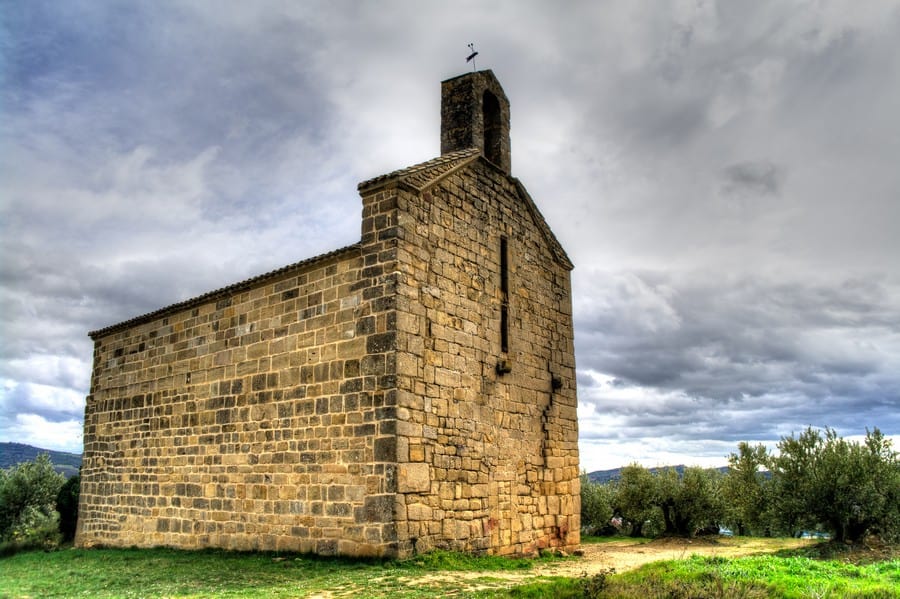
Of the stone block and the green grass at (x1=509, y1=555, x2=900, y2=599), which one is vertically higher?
the stone block

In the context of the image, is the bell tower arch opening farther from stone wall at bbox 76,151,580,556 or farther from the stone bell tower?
stone wall at bbox 76,151,580,556

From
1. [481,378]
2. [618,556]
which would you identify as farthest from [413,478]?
[618,556]

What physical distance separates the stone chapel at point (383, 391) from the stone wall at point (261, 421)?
39 mm

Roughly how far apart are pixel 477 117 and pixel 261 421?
772cm

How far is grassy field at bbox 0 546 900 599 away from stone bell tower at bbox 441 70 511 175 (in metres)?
8.40

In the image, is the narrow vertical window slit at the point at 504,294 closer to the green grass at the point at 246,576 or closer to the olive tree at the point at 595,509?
the green grass at the point at 246,576

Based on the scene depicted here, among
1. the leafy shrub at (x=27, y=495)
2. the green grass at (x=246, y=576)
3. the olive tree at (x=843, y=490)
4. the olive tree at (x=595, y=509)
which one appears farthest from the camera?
the olive tree at (x=595, y=509)

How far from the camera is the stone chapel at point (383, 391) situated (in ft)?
34.9

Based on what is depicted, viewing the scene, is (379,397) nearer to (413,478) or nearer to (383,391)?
(383,391)

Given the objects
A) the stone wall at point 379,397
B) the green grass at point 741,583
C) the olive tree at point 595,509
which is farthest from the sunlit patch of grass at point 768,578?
the olive tree at point 595,509

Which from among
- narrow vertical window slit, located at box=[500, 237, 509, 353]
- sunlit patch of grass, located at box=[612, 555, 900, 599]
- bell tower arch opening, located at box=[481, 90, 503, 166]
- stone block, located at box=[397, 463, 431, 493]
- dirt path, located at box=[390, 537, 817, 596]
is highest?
bell tower arch opening, located at box=[481, 90, 503, 166]

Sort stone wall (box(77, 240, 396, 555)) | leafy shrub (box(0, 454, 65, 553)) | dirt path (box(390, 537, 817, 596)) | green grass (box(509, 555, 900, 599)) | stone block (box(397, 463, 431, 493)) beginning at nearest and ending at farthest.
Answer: green grass (box(509, 555, 900, 599))
dirt path (box(390, 537, 817, 596))
stone block (box(397, 463, 431, 493))
stone wall (box(77, 240, 396, 555))
leafy shrub (box(0, 454, 65, 553))

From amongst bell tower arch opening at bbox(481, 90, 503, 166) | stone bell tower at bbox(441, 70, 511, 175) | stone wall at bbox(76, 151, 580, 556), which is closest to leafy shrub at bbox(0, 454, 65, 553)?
stone wall at bbox(76, 151, 580, 556)

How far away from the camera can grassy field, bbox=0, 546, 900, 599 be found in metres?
7.04
